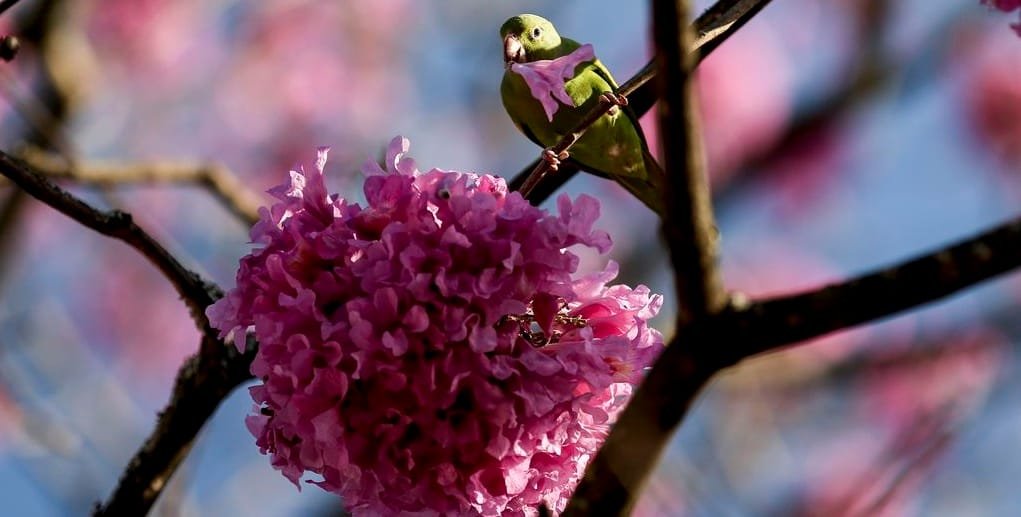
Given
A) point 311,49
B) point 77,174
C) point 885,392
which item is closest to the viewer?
point 77,174

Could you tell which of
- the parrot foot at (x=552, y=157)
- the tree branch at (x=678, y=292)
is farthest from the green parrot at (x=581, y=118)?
the tree branch at (x=678, y=292)

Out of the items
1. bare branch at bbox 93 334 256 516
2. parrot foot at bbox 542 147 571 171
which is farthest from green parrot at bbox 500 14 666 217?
bare branch at bbox 93 334 256 516

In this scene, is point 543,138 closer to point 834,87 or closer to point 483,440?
point 483,440

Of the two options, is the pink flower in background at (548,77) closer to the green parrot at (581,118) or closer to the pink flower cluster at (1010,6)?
the green parrot at (581,118)

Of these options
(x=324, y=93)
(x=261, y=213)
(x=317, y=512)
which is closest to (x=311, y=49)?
(x=324, y=93)

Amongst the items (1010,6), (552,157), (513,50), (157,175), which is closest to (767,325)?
(1010,6)

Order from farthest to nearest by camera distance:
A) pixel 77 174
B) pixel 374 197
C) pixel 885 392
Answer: pixel 885 392 → pixel 77 174 → pixel 374 197

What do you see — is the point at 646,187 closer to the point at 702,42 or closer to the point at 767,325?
the point at 702,42

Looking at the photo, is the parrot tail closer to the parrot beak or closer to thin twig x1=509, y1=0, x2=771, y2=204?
the parrot beak
